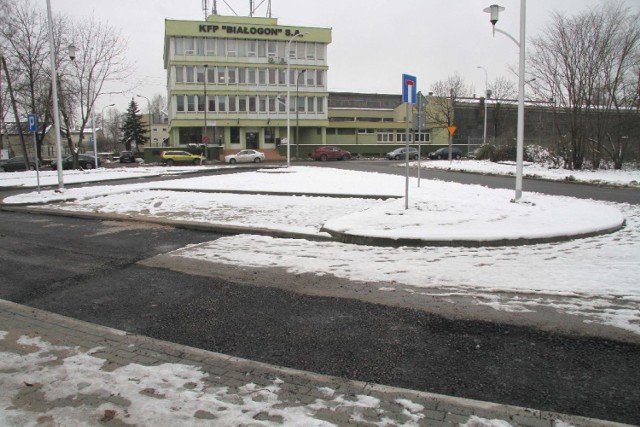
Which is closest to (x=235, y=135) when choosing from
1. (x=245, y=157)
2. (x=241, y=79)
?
(x=241, y=79)

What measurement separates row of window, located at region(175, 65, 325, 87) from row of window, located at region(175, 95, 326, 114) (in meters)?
1.95

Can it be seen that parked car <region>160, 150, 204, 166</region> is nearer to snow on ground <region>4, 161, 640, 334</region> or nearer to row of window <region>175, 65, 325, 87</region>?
row of window <region>175, 65, 325, 87</region>

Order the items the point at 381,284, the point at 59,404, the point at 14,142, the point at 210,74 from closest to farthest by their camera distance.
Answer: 1. the point at 59,404
2. the point at 381,284
3. the point at 210,74
4. the point at 14,142

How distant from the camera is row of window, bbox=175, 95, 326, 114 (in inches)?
2454

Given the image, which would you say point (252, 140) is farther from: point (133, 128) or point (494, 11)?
point (494, 11)

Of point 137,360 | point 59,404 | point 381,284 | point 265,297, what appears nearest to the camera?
point 59,404

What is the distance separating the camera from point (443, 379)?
3676 mm

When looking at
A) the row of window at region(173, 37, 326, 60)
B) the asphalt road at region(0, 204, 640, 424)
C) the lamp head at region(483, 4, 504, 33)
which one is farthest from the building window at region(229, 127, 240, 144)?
the asphalt road at region(0, 204, 640, 424)

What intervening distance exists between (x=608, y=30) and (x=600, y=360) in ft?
104

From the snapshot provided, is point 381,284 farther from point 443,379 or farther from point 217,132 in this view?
point 217,132

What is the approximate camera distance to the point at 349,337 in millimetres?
4562

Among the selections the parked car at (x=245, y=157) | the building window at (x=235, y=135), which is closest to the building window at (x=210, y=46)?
the building window at (x=235, y=135)

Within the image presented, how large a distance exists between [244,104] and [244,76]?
149 inches

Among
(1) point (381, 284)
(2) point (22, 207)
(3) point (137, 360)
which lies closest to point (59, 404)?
(3) point (137, 360)
